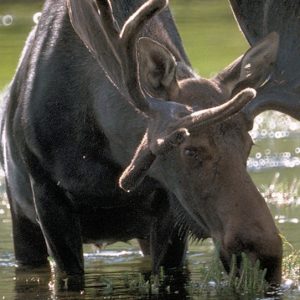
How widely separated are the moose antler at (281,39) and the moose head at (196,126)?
0.72 ft

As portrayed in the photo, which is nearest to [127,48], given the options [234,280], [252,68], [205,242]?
[252,68]

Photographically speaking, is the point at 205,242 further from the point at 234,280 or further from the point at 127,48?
the point at 127,48

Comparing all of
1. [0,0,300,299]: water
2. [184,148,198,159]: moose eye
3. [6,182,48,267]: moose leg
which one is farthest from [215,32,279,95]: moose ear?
[6,182,48,267]: moose leg

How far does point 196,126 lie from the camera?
7852 mm

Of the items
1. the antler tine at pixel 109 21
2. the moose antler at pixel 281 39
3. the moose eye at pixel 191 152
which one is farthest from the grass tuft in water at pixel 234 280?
the antler tine at pixel 109 21

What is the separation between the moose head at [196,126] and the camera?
7824 mm

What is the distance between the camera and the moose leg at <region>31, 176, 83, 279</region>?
9.41 m

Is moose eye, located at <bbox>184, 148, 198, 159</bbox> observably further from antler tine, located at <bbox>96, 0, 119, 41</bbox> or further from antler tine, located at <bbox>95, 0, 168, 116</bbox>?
antler tine, located at <bbox>96, 0, 119, 41</bbox>

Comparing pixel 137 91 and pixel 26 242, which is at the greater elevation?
pixel 137 91

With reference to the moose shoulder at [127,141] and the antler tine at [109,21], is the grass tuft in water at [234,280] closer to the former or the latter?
the moose shoulder at [127,141]

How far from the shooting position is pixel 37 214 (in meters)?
9.62

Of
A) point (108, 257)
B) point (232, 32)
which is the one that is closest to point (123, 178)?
point (108, 257)

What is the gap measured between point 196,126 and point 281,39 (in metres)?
1.40

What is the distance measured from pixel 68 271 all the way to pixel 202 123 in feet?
7.01
